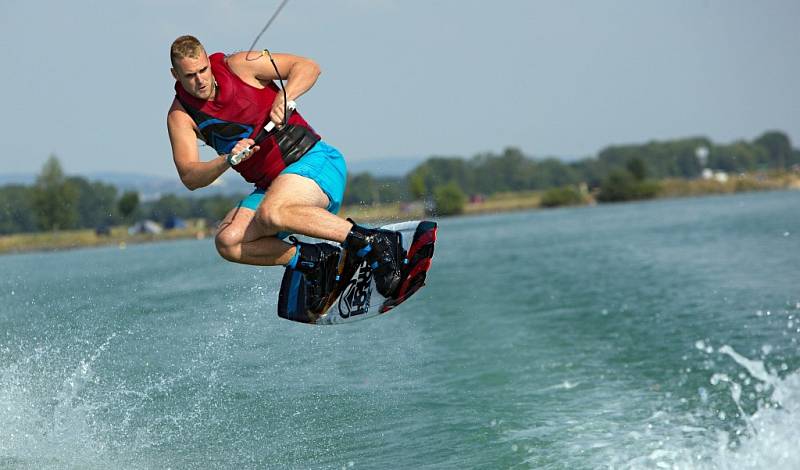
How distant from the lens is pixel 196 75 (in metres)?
5.84

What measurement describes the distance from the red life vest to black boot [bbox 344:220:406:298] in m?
0.72

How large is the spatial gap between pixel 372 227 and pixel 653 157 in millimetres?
132322

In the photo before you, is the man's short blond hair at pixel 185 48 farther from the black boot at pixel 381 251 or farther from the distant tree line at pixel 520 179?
the distant tree line at pixel 520 179

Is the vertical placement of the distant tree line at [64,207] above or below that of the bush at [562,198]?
above

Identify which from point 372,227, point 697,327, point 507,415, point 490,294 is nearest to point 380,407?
point 507,415

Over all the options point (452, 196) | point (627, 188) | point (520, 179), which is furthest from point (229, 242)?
point (520, 179)

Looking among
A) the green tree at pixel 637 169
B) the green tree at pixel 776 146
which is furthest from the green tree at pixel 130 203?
the green tree at pixel 776 146

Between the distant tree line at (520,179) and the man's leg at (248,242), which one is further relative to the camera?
the distant tree line at (520,179)

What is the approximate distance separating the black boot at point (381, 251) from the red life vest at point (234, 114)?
0.72 meters

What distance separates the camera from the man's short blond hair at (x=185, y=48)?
5781mm

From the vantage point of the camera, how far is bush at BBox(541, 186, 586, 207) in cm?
9975

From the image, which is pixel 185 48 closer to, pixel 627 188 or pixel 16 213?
pixel 16 213

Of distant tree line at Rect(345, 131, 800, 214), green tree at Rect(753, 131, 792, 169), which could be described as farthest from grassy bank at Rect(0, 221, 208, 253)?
green tree at Rect(753, 131, 792, 169)

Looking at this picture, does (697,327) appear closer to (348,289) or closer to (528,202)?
(348,289)
